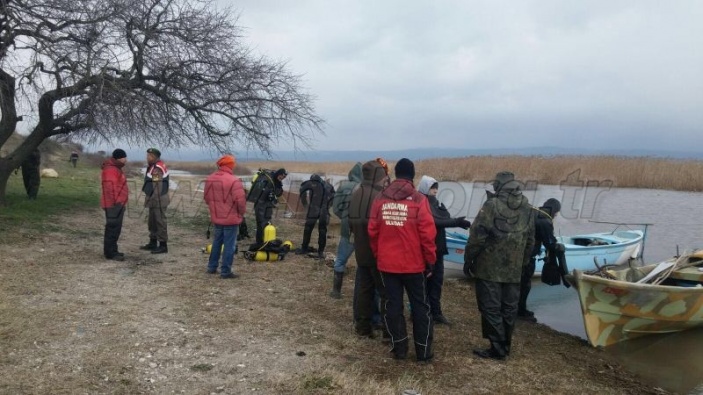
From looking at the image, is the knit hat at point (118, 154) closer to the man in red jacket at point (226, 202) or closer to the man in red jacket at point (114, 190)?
the man in red jacket at point (114, 190)

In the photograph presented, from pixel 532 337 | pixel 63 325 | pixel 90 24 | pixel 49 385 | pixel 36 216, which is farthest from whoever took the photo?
pixel 36 216

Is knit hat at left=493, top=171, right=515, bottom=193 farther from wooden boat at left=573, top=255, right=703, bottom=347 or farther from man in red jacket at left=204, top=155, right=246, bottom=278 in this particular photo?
man in red jacket at left=204, top=155, right=246, bottom=278

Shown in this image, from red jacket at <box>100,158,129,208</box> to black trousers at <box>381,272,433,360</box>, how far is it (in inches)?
205

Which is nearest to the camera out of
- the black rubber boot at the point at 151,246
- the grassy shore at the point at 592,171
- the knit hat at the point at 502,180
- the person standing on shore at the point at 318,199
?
the knit hat at the point at 502,180

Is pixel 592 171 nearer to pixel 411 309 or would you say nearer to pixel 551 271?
pixel 551 271

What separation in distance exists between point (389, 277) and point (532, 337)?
299cm

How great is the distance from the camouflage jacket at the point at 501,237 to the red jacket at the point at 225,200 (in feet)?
12.1

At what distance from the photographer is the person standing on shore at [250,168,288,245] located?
1000cm

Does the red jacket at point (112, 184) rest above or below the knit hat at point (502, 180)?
below

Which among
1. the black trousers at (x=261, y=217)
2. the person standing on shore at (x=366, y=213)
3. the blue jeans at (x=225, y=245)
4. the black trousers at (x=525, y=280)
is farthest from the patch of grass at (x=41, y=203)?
the black trousers at (x=525, y=280)

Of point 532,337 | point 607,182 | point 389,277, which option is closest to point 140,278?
point 389,277

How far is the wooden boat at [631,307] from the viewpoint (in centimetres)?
712

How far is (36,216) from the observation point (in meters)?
11.9

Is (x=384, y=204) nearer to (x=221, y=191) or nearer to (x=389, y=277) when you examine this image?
(x=389, y=277)
